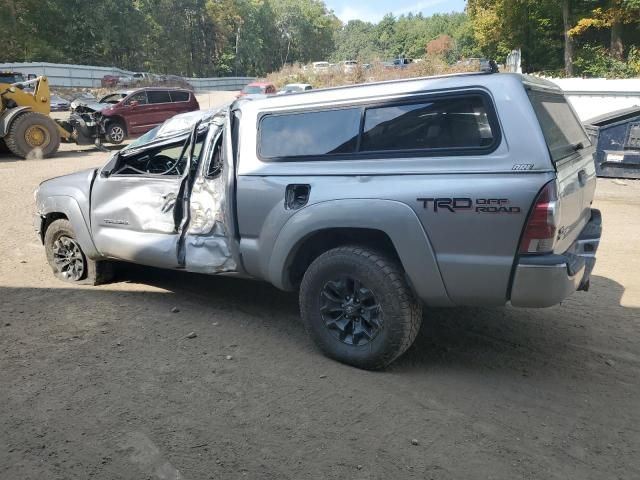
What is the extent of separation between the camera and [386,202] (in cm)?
334

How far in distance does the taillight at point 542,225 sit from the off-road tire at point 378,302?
78 centimetres

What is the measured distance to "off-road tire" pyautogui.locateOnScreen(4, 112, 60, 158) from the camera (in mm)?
14789

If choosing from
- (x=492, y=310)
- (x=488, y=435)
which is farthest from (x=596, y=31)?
(x=488, y=435)

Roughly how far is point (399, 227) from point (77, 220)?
3301 mm

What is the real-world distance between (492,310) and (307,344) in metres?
1.75

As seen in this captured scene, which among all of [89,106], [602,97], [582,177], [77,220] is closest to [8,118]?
[89,106]

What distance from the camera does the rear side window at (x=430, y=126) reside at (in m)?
3.20

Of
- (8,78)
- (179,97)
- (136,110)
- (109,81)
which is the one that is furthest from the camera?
(109,81)

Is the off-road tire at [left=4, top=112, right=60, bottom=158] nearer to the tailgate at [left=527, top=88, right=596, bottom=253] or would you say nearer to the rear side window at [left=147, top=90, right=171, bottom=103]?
the rear side window at [left=147, top=90, right=171, bottom=103]

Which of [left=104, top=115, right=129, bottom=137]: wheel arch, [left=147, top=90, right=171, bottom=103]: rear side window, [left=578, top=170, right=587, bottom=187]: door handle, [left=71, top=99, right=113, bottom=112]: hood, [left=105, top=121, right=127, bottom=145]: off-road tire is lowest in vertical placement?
[left=578, top=170, right=587, bottom=187]: door handle

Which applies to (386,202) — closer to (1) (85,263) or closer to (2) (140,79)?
(1) (85,263)

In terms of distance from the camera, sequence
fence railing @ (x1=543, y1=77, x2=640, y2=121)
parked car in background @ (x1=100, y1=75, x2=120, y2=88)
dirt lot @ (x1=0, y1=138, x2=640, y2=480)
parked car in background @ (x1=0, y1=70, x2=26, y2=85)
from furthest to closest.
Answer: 1. parked car in background @ (x1=100, y1=75, x2=120, y2=88)
2. parked car in background @ (x1=0, y1=70, x2=26, y2=85)
3. fence railing @ (x1=543, y1=77, x2=640, y2=121)
4. dirt lot @ (x1=0, y1=138, x2=640, y2=480)

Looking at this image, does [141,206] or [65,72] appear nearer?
[141,206]

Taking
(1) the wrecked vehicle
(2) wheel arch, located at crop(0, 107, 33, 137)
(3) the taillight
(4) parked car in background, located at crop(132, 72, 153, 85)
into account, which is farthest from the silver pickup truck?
(4) parked car in background, located at crop(132, 72, 153, 85)
